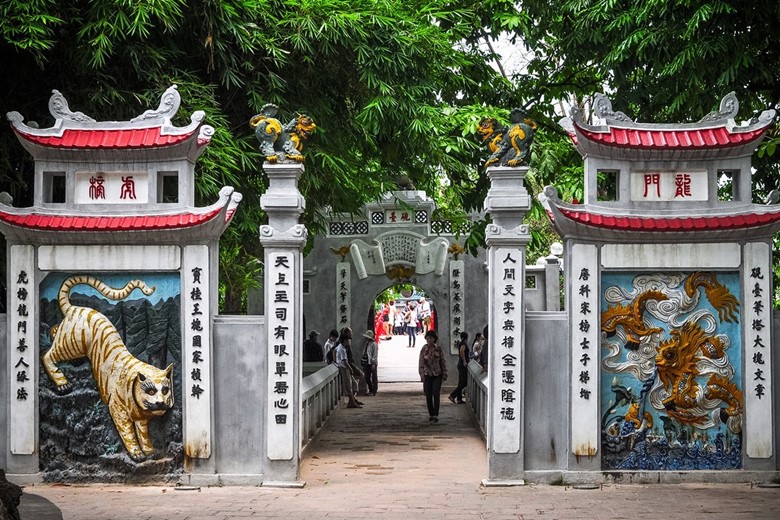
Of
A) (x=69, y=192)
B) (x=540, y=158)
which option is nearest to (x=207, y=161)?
(x=69, y=192)

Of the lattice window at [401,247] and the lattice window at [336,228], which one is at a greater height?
the lattice window at [336,228]

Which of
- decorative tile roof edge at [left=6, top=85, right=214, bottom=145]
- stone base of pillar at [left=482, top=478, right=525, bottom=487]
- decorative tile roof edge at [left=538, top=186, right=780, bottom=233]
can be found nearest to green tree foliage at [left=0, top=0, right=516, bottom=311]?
decorative tile roof edge at [left=6, top=85, right=214, bottom=145]

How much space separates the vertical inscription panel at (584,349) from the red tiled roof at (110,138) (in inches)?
166

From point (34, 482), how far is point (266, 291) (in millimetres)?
3052

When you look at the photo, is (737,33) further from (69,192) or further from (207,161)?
(69,192)

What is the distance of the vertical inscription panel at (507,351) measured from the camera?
32.9 ft

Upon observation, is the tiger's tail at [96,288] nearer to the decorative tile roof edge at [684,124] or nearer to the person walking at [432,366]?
the decorative tile roof edge at [684,124]

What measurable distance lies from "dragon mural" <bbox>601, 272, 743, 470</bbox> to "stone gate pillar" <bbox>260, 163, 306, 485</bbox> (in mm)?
3174

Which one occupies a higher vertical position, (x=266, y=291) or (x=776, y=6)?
(x=776, y=6)

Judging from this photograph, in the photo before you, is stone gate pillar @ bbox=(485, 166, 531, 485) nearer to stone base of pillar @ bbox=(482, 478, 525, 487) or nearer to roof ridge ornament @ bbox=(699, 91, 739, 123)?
stone base of pillar @ bbox=(482, 478, 525, 487)

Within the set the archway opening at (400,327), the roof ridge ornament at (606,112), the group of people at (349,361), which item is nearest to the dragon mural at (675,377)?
the roof ridge ornament at (606,112)

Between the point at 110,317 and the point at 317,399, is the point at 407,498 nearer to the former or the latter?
the point at 110,317

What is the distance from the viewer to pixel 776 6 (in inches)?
432

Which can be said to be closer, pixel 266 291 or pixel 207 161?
pixel 266 291
